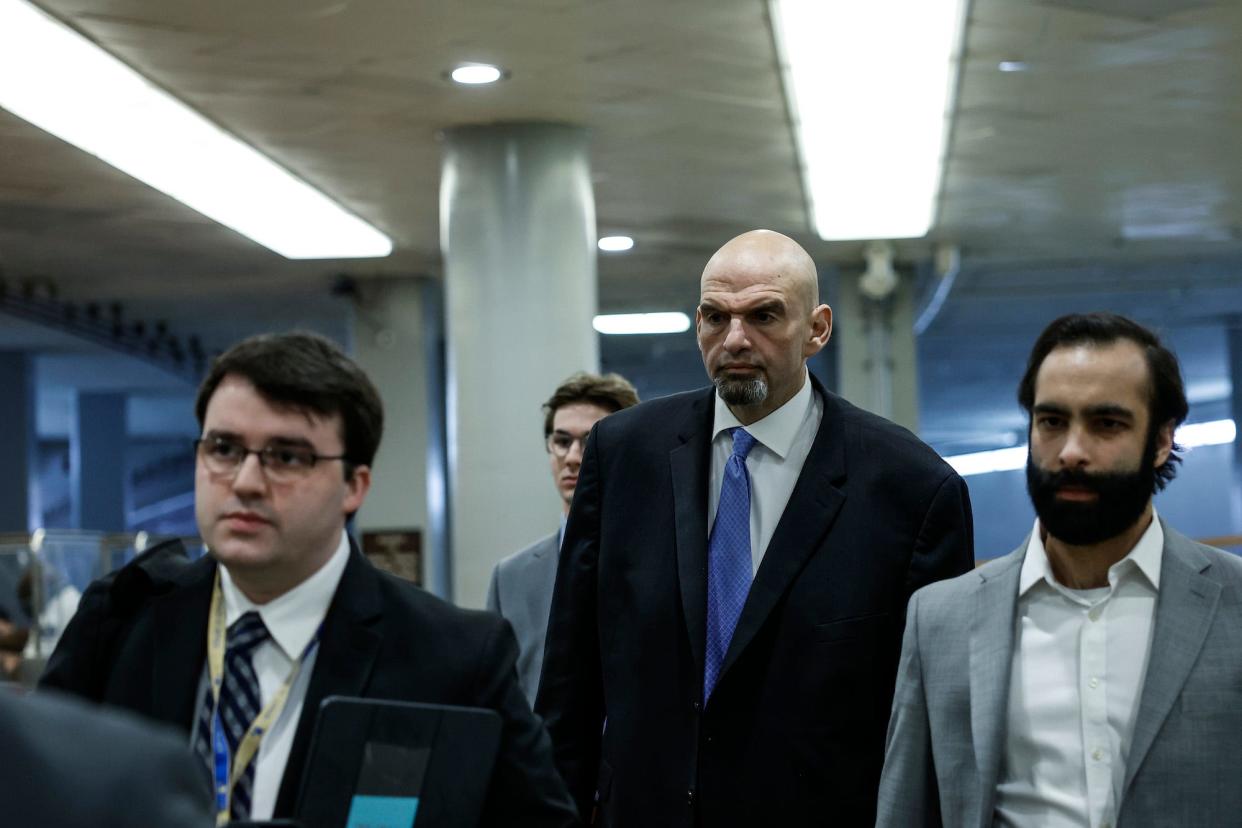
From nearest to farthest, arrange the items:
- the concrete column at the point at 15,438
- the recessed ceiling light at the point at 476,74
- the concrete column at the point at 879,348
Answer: the recessed ceiling light at the point at 476,74, the concrete column at the point at 879,348, the concrete column at the point at 15,438

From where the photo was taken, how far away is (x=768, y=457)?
3846 millimetres

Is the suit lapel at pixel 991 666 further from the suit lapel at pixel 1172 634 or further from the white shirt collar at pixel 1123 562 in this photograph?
the suit lapel at pixel 1172 634

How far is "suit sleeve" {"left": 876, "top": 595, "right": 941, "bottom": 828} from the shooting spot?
10.4 ft

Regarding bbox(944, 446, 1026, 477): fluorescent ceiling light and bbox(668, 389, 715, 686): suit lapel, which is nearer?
bbox(668, 389, 715, 686): suit lapel

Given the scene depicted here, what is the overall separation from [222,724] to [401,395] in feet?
42.6

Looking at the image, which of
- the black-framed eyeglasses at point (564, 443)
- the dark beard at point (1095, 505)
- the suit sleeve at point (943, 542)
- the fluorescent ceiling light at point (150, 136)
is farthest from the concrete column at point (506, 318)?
the dark beard at point (1095, 505)

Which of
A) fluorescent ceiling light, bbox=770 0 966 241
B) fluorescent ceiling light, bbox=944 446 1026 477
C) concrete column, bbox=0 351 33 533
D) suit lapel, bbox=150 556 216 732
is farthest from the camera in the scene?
fluorescent ceiling light, bbox=944 446 1026 477

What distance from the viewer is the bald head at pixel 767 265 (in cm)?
386

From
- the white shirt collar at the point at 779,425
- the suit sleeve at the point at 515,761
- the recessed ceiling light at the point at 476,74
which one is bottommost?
the suit sleeve at the point at 515,761

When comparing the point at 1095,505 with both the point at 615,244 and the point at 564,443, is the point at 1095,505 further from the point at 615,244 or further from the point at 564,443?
the point at 615,244

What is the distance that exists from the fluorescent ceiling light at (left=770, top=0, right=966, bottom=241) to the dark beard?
457 centimetres

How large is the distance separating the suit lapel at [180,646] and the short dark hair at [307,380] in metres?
0.26

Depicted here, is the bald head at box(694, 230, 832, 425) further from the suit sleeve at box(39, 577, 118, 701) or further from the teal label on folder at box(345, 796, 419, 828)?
the teal label on folder at box(345, 796, 419, 828)

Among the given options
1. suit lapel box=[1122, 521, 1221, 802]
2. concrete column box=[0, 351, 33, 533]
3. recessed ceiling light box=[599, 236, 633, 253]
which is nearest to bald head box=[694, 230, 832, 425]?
suit lapel box=[1122, 521, 1221, 802]
